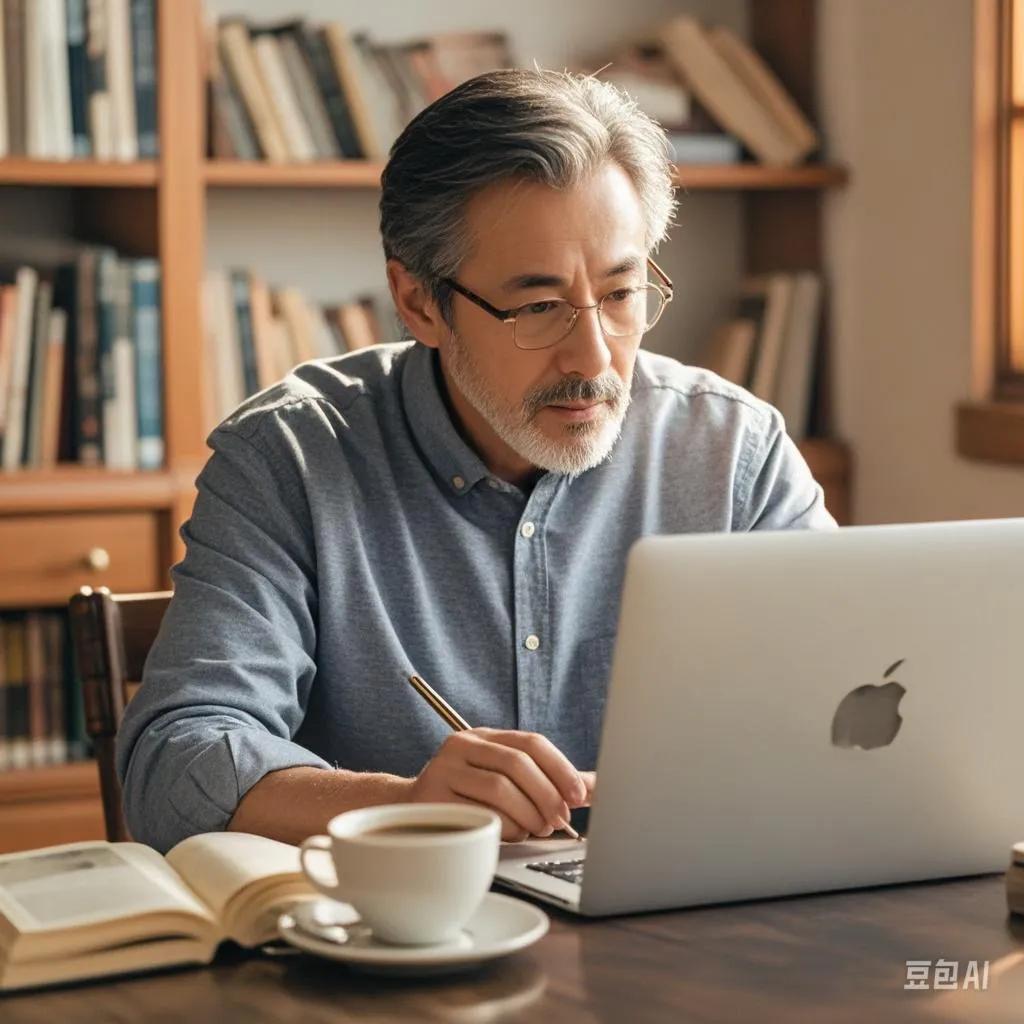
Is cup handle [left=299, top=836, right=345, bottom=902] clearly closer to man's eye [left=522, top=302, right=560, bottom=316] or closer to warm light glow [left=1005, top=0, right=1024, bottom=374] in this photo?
man's eye [left=522, top=302, right=560, bottom=316]

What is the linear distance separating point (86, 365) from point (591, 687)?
4.74 ft

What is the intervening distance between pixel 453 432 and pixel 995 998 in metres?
0.95

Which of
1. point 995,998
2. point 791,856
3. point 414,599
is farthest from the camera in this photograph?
point 414,599

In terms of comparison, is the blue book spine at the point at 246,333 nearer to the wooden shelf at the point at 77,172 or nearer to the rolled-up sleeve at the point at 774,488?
the wooden shelf at the point at 77,172

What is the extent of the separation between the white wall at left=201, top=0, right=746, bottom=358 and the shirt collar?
147 centimetres

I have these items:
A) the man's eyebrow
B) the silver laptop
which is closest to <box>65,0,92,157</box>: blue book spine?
the man's eyebrow

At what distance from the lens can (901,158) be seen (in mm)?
3221

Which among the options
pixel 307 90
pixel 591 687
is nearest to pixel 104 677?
pixel 591 687

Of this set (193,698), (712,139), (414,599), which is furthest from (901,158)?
(193,698)

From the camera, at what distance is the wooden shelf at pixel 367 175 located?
3.03 m

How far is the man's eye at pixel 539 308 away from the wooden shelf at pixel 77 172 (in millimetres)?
1350

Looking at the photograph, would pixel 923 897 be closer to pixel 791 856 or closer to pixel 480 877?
pixel 791 856

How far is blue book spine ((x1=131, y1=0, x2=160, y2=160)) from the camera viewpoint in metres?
2.91

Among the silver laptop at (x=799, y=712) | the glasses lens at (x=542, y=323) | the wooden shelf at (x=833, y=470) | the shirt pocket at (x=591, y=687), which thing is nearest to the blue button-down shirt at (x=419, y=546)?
the shirt pocket at (x=591, y=687)
